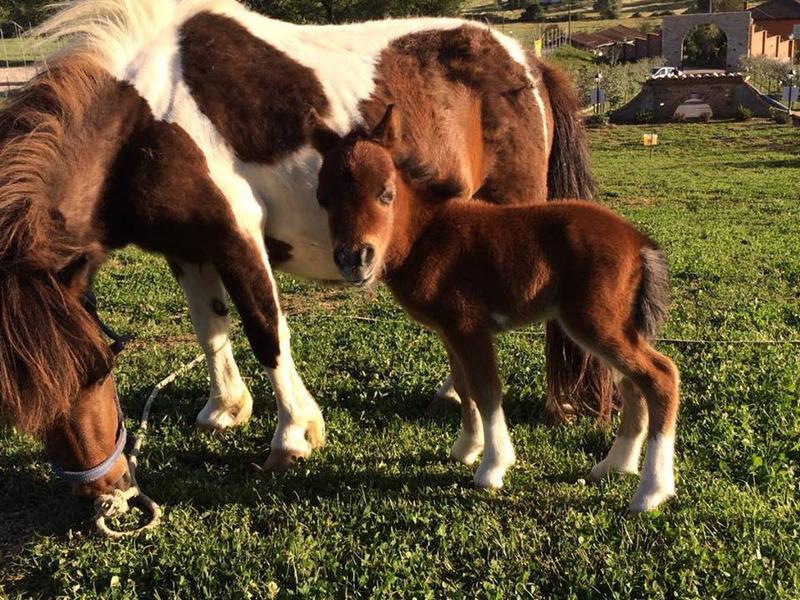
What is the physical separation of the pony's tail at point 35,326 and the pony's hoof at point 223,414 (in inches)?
53.0

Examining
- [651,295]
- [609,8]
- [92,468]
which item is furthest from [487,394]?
[609,8]

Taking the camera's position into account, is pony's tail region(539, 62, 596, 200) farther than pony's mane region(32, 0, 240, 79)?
Yes

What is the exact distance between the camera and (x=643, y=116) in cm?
3325

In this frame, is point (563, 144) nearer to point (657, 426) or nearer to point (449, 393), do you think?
point (449, 393)

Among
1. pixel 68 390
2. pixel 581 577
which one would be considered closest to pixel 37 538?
pixel 68 390

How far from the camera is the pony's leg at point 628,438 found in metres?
3.60

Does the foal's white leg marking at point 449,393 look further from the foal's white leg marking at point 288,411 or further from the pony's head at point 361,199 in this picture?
the pony's head at point 361,199

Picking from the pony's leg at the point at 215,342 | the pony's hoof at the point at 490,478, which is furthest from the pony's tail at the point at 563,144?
the pony's leg at the point at 215,342

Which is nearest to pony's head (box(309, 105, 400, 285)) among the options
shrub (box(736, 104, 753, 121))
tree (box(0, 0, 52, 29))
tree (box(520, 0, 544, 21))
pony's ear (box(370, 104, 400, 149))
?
pony's ear (box(370, 104, 400, 149))

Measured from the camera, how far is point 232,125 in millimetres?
3684

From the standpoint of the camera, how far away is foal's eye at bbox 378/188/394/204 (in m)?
3.17

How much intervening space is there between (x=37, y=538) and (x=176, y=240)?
1561 mm

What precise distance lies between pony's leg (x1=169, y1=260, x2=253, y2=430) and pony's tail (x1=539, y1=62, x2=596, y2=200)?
2253mm

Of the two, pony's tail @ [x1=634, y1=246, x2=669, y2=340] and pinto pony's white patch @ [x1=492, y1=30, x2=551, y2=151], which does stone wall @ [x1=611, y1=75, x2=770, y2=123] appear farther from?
pony's tail @ [x1=634, y1=246, x2=669, y2=340]
